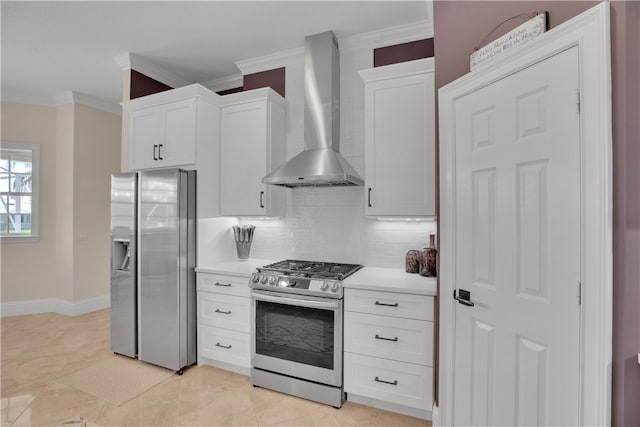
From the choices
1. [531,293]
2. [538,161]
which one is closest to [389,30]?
[538,161]

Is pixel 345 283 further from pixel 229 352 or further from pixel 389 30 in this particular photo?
pixel 389 30

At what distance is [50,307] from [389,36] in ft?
18.3

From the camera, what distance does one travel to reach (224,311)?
278 cm

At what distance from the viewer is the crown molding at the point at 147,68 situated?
326 centimetres

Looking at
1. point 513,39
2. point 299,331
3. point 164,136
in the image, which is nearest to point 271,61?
point 164,136

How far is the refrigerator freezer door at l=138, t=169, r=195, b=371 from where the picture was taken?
9.10 ft

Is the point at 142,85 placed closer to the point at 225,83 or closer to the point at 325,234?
the point at 225,83

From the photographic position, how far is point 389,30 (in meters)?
2.80

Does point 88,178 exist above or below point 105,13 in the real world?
below

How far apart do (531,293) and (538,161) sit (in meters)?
0.59

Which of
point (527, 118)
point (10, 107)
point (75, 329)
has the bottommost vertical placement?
point (75, 329)

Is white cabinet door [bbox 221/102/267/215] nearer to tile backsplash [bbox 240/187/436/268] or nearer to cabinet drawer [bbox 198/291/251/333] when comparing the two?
tile backsplash [bbox 240/187/436/268]

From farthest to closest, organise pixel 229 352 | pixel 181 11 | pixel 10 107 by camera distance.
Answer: pixel 10 107
pixel 229 352
pixel 181 11

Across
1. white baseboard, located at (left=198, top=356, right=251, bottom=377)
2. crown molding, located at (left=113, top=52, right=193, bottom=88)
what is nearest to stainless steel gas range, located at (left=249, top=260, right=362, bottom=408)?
white baseboard, located at (left=198, top=356, right=251, bottom=377)
